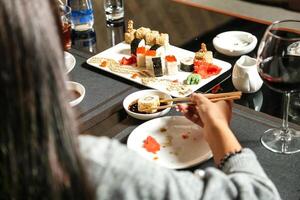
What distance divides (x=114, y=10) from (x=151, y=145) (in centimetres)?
79

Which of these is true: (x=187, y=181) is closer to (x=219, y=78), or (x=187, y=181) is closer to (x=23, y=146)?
(x=23, y=146)

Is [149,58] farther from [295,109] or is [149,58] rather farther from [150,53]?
[295,109]

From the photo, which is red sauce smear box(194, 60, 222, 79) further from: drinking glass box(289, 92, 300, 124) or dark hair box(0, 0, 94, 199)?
dark hair box(0, 0, 94, 199)

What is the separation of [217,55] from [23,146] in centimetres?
100

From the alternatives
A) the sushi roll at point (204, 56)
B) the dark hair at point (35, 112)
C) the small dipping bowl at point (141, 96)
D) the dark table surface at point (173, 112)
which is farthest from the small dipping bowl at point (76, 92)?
the dark hair at point (35, 112)

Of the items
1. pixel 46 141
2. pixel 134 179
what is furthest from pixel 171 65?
pixel 46 141

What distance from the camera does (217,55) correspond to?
4.91 feet

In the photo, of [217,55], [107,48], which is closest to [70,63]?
[107,48]

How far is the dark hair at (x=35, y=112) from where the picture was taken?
56 cm

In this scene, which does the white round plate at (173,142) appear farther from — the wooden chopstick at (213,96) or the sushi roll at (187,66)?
the sushi roll at (187,66)

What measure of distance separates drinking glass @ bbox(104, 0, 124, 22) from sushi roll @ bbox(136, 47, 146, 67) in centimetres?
36

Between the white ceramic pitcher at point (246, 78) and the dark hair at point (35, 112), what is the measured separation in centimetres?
73

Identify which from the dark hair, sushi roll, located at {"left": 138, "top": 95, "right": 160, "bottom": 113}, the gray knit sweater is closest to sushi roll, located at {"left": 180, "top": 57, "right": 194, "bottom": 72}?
sushi roll, located at {"left": 138, "top": 95, "right": 160, "bottom": 113}

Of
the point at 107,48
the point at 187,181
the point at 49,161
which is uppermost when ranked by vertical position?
the point at 49,161
